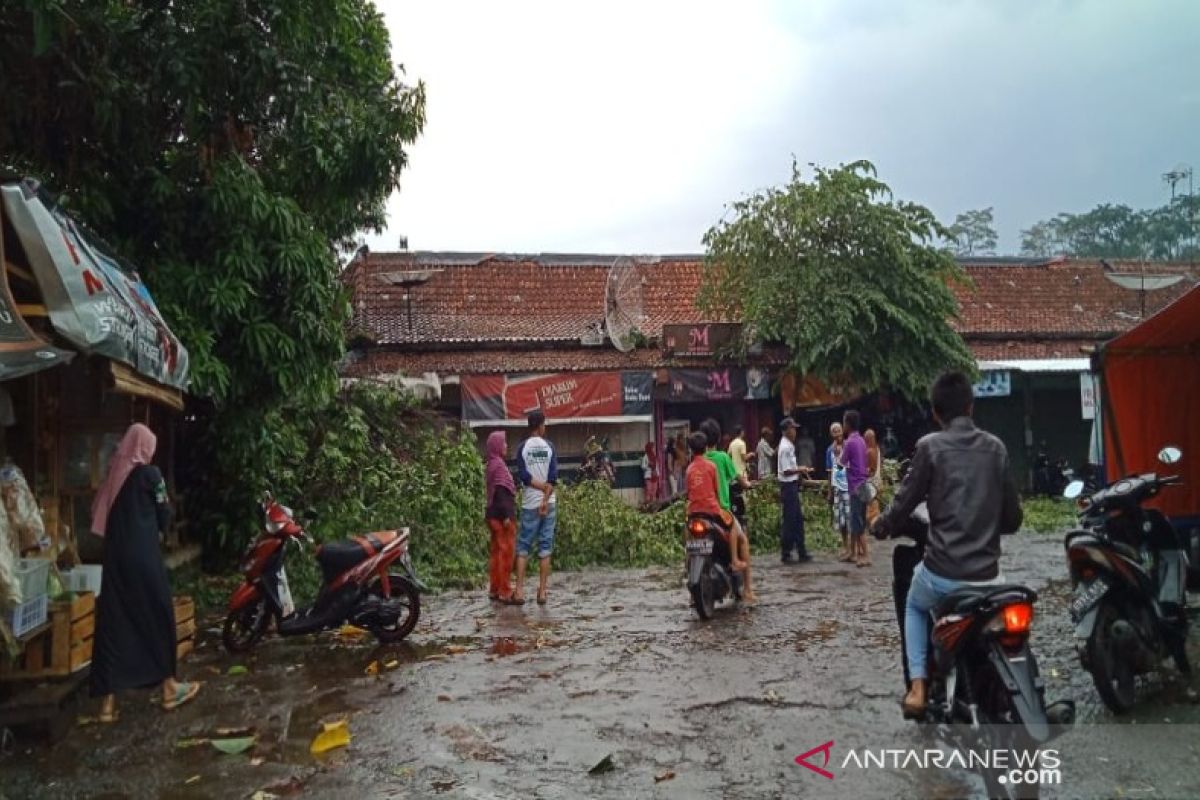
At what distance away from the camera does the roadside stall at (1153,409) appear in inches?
306

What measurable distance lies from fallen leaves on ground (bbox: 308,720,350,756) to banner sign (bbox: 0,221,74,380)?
7.75 ft

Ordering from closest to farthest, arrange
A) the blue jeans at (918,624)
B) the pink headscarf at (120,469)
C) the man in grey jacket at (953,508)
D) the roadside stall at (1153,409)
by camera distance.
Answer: the man in grey jacket at (953,508)
the blue jeans at (918,624)
the pink headscarf at (120,469)
the roadside stall at (1153,409)

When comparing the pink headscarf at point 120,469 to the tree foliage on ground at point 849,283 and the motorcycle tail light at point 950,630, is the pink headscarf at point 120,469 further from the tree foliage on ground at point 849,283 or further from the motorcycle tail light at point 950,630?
the tree foliage on ground at point 849,283

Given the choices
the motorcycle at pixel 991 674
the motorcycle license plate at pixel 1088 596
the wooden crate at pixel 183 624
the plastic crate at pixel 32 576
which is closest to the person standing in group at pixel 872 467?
the motorcycle license plate at pixel 1088 596

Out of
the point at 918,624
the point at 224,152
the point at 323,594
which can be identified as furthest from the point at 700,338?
the point at 918,624

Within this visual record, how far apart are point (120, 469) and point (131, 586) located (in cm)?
71

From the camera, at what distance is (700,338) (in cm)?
1892

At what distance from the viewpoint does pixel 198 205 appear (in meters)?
8.36

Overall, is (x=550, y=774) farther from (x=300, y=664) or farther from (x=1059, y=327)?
(x=1059, y=327)

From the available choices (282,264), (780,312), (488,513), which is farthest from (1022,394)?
(282,264)

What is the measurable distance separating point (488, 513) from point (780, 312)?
1055cm

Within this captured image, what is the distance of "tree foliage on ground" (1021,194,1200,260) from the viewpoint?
37.7 metres

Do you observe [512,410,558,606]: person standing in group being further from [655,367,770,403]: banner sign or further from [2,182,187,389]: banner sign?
[655,367,770,403]: banner sign

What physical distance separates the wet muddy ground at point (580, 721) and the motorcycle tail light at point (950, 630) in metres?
0.72
